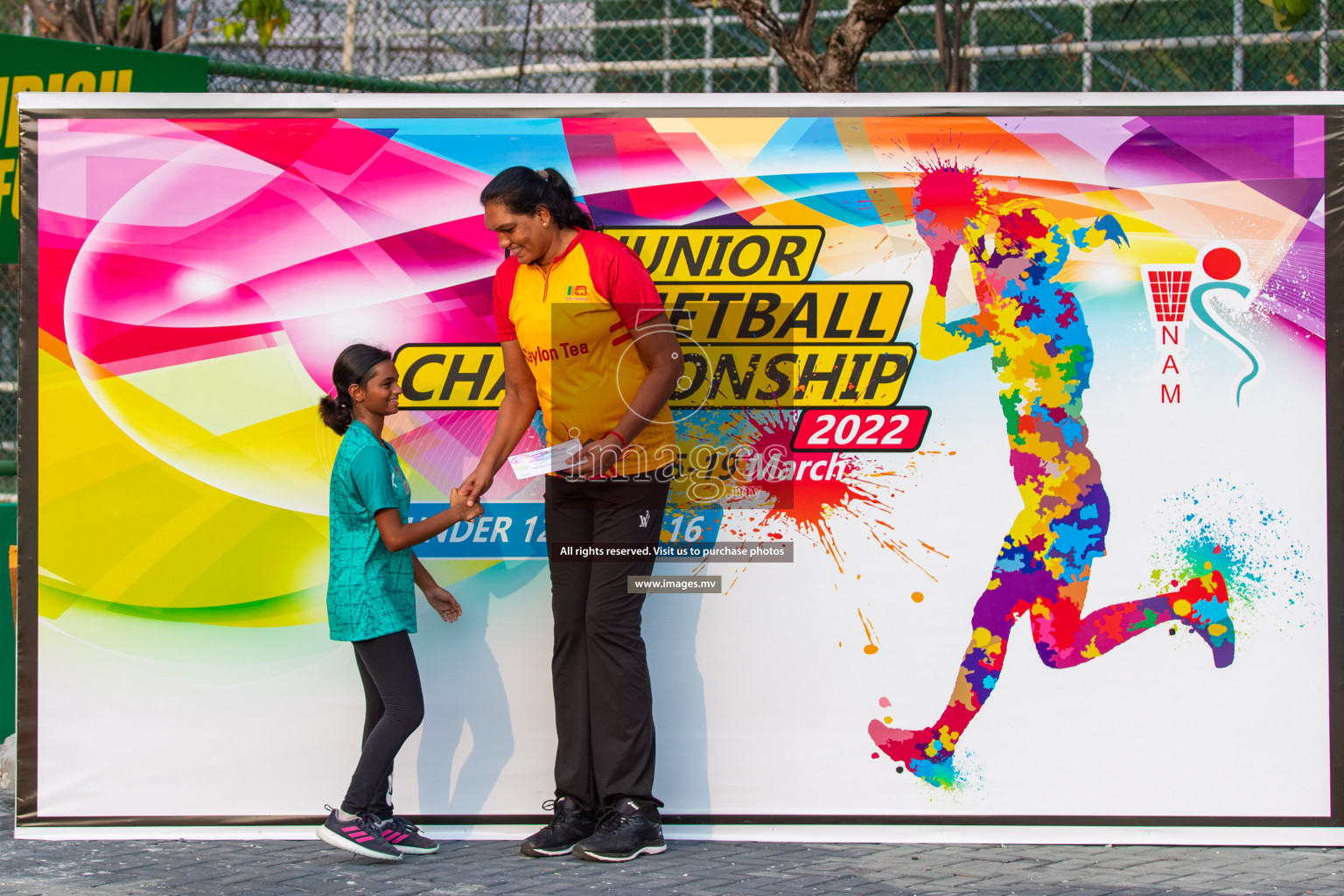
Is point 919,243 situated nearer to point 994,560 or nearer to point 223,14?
point 994,560

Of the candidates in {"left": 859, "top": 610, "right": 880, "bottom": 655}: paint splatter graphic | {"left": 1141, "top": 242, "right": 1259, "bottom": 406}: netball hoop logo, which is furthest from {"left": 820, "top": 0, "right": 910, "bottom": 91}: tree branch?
{"left": 859, "top": 610, "right": 880, "bottom": 655}: paint splatter graphic

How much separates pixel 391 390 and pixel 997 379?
2.09 metres

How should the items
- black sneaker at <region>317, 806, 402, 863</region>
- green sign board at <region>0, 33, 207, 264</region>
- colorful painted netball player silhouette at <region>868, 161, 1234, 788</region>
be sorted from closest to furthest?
black sneaker at <region>317, 806, 402, 863</region>
colorful painted netball player silhouette at <region>868, 161, 1234, 788</region>
green sign board at <region>0, 33, 207, 264</region>

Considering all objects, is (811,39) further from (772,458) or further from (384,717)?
(384,717)

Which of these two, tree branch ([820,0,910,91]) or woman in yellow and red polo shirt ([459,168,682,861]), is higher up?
tree branch ([820,0,910,91])

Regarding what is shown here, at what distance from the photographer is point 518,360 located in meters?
4.36

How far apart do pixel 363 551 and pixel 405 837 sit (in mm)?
969

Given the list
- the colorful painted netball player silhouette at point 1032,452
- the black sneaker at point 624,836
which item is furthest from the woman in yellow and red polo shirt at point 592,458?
the colorful painted netball player silhouette at point 1032,452

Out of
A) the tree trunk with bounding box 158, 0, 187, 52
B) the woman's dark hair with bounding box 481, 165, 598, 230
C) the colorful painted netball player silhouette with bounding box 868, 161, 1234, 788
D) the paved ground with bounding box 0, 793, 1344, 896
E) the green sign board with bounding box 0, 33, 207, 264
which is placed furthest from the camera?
the tree trunk with bounding box 158, 0, 187, 52

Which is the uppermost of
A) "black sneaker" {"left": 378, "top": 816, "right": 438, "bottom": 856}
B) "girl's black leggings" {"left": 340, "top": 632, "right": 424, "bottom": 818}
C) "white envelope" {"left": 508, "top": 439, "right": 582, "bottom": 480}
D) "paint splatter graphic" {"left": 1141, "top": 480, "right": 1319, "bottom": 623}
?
"white envelope" {"left": 508, "top": 439, "right": 582, "bottom": 480}

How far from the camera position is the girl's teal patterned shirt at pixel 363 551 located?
4.14m

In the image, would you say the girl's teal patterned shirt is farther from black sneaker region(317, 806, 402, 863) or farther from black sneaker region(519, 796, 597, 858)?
black sneaker region(519, 796, 597, 858)

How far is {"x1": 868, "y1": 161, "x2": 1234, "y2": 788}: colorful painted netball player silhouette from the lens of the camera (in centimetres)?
442

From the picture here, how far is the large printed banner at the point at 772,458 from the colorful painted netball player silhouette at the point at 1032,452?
13 mm
